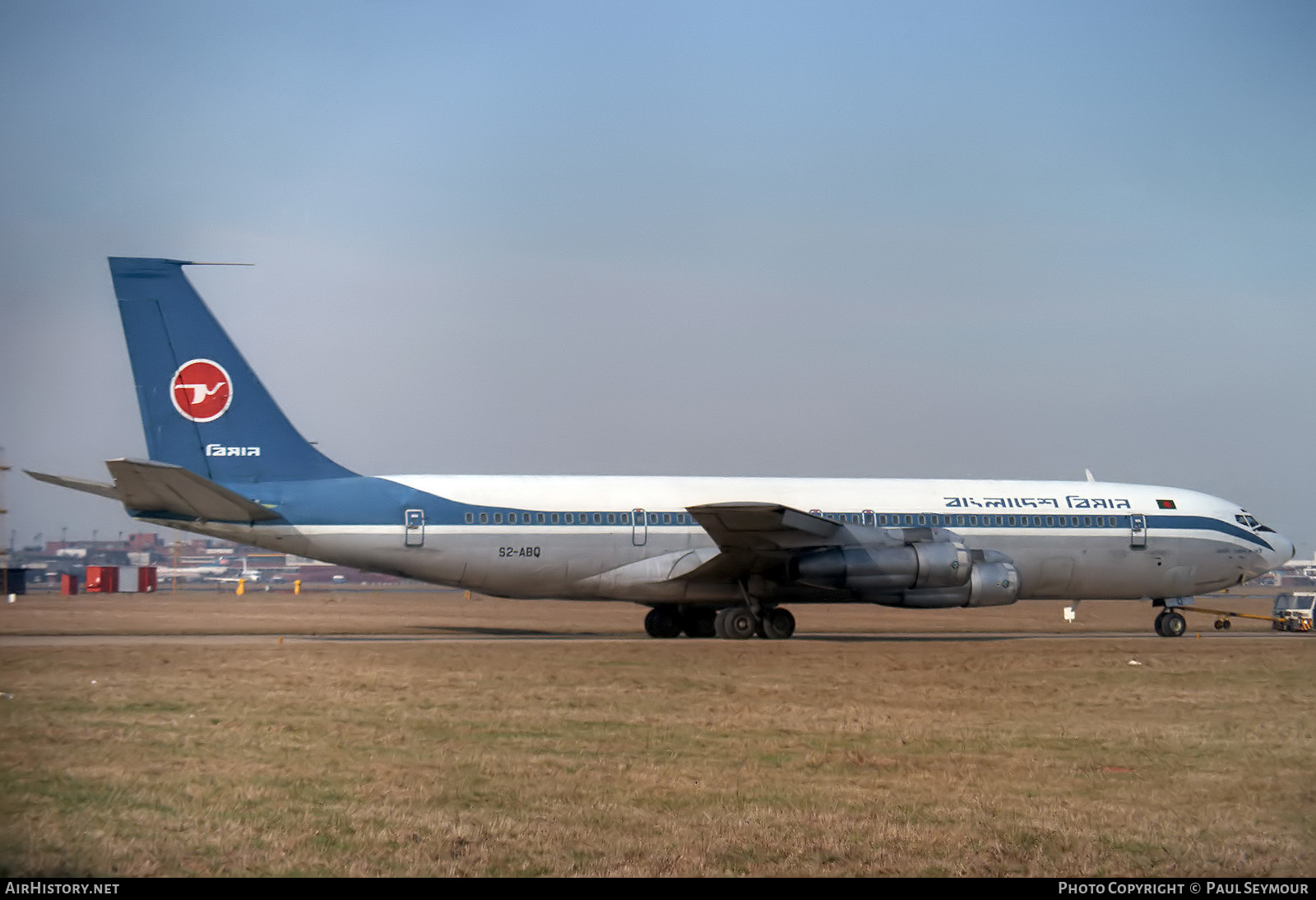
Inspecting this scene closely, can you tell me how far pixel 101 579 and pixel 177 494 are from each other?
133 feet

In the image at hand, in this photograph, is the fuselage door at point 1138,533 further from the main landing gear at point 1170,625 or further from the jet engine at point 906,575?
the jet engine at point 906,575

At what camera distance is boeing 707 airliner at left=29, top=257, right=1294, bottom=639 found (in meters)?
25.7

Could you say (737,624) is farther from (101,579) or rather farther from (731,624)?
(101,579)

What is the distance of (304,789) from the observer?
10023mm

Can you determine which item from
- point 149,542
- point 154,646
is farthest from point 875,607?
point 149,542

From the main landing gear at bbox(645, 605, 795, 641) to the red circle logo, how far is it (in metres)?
10.9

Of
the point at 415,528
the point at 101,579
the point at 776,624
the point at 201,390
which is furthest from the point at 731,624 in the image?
the point at 101,579

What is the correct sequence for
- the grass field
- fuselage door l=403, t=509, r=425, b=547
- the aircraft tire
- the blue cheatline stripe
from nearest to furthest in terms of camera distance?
the grass field, the blue cheatline stripe, fuselage door l=403, t=509, r=425, b=547, the aircraft tire

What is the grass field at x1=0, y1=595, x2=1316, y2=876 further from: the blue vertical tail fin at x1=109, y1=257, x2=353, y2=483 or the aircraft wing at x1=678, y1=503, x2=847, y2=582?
the blue vertical tail fin at x1=109, y1=257, x2=353, y2=483

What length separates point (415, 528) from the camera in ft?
88.1

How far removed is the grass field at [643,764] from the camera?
827cm

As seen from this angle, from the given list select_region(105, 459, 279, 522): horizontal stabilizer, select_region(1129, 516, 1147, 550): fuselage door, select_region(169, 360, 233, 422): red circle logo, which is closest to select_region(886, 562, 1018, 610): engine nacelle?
select_region(1129, 516, 1147, 550): fuselage door

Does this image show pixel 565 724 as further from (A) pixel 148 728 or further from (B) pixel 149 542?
(B) pixel 149 542

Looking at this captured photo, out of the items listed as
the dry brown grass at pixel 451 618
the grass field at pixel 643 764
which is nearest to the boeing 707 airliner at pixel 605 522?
the dry brown grass at pixel 451 618
